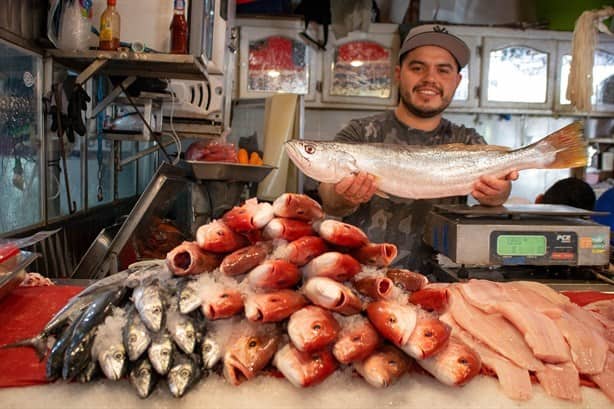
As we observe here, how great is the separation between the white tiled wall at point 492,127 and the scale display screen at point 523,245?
4088mm

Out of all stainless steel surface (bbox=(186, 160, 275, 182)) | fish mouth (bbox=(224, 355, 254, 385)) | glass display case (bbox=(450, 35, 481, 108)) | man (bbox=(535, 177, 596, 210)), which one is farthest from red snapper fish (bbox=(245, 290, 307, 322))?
glass display case (bbox=(450, 35, 481, 108))

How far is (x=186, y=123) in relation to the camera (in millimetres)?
4289

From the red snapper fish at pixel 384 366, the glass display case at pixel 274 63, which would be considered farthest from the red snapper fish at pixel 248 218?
the glass display case at pixel 274 63

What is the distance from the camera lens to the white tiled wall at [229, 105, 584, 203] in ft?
20.0

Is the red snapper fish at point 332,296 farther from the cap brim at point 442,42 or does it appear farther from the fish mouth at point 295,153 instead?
the cap brim at point 442,42

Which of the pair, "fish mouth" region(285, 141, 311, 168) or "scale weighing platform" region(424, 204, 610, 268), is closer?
"fish mouth" region(285, 141, 311, 168)

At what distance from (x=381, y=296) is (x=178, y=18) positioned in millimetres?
2273

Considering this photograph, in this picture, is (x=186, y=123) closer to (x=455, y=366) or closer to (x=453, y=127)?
(x=453, y=127)

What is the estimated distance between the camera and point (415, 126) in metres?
2.92

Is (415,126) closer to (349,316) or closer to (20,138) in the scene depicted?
(349,316)

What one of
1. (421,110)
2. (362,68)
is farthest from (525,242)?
(362,68)

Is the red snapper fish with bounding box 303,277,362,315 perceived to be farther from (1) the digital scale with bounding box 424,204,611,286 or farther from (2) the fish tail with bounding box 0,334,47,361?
(1) the digital scale with bounding box 424,204,611,286

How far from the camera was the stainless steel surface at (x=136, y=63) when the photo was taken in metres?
2.66

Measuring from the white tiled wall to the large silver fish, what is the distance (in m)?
3.96
